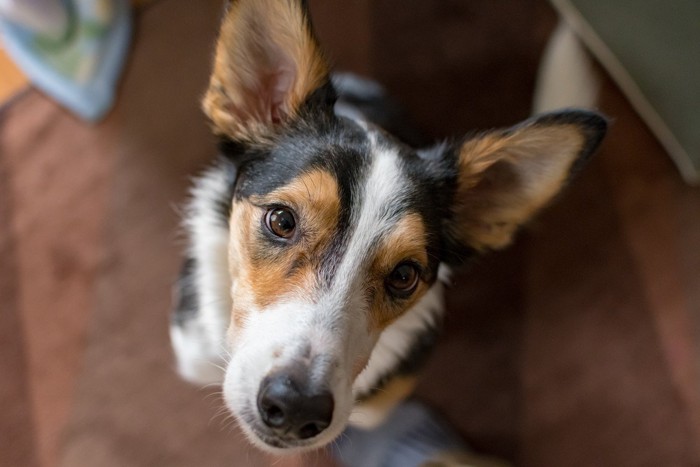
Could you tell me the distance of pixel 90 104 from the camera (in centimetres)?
273

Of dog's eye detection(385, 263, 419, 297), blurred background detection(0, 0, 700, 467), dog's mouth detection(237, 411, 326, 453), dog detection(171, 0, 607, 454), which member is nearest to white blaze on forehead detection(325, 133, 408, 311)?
dog detection(171, 0, 607, 454)

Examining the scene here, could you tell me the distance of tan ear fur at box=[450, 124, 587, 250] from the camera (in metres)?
1.60

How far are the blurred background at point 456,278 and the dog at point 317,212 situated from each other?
844 mm

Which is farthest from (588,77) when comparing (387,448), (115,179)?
(115,179)

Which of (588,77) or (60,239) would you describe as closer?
(60,239)

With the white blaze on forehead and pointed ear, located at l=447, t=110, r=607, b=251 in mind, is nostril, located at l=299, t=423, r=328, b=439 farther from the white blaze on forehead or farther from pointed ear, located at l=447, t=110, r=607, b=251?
pointed ear, located at l=447, t=110, r=607, b=251

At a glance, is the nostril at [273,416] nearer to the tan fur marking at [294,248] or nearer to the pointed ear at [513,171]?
the tan fur marking at [294,248]

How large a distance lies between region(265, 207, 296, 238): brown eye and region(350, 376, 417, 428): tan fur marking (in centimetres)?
75

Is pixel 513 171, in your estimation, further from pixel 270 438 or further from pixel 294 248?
pixel 270 438

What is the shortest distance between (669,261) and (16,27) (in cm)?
294

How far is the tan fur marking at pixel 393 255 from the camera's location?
1.58 metres

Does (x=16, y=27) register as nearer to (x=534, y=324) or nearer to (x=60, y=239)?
(x=60, y=239)

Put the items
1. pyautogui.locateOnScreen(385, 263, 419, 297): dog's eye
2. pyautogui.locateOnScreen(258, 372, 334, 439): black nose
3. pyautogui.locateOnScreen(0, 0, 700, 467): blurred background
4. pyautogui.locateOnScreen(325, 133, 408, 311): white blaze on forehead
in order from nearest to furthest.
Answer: pyautogui.locateOnScreen(258, 372, 334, 439): black nose → pyautogui.locateOnScreen(325, 133, 408, 311): white blaze on forehead → pyautogui.locateOnScreen(385, 263, 419, 297): dog's eye → pyautogui.locateOnScreen(0, 0, 700, 467): blurred background

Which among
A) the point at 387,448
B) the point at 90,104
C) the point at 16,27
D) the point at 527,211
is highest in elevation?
the point at 16,27
